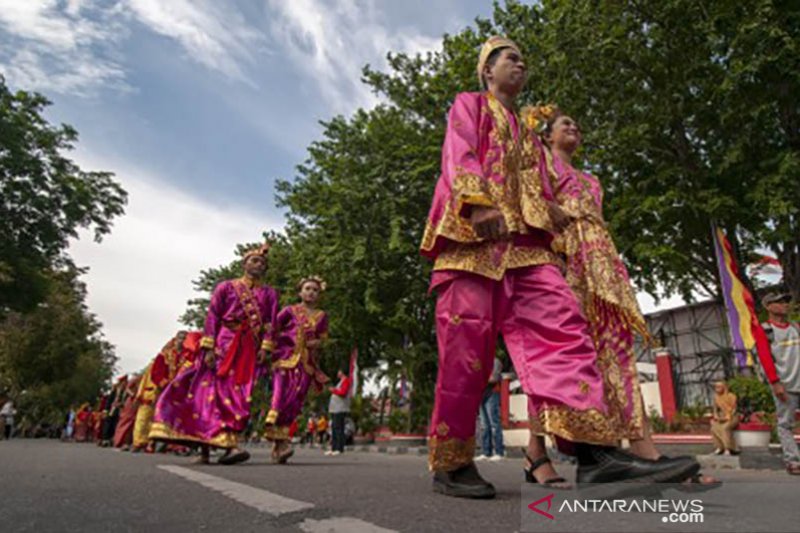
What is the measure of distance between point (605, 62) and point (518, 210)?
39.6ft

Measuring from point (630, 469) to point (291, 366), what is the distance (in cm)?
505

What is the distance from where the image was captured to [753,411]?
10.8 meters

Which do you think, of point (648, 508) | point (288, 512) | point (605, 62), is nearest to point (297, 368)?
point (288, 512)

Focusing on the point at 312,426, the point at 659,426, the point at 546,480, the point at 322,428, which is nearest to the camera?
the point at 546,480

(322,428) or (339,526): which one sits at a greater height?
(322,428)

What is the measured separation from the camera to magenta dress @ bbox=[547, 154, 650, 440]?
3.42 meters

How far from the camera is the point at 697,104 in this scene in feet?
44.0

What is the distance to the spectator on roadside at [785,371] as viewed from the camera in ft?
18.8

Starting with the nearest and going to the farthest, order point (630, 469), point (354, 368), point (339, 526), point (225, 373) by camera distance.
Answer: point (339, 526), point (630, 469), point (225, 373), point (354, 368)

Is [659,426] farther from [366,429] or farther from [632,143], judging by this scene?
[366,429]

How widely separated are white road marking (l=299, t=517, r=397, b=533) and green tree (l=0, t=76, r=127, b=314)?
23.2 m

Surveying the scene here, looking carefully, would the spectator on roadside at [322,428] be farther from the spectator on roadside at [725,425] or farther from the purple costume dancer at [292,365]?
the purple costume dancer at [292,365]

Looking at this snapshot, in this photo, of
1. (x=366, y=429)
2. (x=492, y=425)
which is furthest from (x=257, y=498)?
(x=366, y=429)

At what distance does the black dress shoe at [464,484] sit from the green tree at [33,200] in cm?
2280
